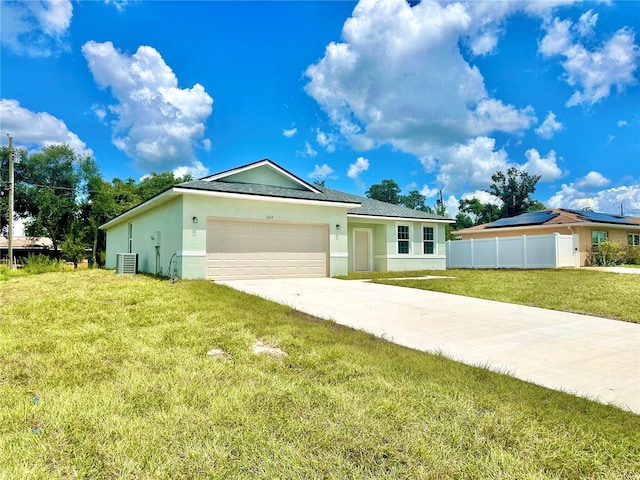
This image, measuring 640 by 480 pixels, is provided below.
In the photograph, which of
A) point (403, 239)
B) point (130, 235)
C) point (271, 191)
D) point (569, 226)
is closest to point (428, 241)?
point (403, 239)

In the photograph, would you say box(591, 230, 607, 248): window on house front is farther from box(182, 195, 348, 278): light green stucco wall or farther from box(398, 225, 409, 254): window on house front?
box(182, 195, 348, 278): light green stucco wall

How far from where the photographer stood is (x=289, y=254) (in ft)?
46.9

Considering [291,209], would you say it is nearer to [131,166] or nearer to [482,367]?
[482,367]

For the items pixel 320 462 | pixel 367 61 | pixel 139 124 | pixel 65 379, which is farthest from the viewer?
pixel 139 124

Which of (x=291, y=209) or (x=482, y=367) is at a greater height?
(x=291, y=209)

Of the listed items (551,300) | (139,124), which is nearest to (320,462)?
(551,300)

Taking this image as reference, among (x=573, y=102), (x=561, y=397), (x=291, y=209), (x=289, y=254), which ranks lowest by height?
(x=561, y=397)

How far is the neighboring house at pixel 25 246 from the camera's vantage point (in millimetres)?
37438

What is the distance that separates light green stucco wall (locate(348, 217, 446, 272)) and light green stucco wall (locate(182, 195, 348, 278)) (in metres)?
3.37

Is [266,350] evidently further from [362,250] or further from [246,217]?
[362,250]

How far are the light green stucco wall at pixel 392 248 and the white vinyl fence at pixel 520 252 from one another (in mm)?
3618

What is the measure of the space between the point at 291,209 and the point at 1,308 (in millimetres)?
9030

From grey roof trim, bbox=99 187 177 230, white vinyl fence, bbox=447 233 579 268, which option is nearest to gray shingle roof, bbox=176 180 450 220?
grey roof trim, bbox=99 187 177 230

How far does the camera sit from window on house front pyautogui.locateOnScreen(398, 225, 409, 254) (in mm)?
19669
